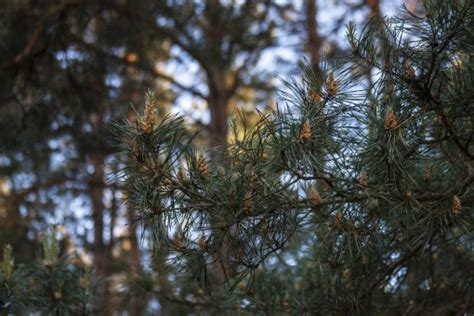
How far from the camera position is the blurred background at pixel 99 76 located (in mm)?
6031

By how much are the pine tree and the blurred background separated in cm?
276

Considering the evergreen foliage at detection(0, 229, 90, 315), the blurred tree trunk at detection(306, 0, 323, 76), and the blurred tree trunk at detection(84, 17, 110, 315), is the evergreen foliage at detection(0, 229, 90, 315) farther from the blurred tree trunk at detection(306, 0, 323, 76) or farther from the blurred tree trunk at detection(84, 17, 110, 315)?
the blurred tree trunk at detection(306, 0, 323, 76)

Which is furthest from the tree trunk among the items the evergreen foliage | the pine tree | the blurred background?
the pine tree

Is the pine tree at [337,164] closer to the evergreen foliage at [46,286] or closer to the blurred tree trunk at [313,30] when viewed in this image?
the evergreen foliage at [46,286]

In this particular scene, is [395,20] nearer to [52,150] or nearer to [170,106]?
[52,150]

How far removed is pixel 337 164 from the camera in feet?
7.57

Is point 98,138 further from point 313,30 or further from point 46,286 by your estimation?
point 46,286

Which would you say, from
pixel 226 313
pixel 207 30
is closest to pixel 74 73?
pixel 207 30

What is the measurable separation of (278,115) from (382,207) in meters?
0.50

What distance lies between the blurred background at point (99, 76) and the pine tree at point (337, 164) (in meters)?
2.76

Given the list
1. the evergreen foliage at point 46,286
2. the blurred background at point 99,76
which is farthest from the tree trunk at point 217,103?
the evergreen foliage at point 46,286

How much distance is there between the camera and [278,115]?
2.27 meters

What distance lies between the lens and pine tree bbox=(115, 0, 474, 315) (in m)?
2.20

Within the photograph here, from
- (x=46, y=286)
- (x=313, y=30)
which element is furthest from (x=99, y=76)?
(x=46, y=286)
